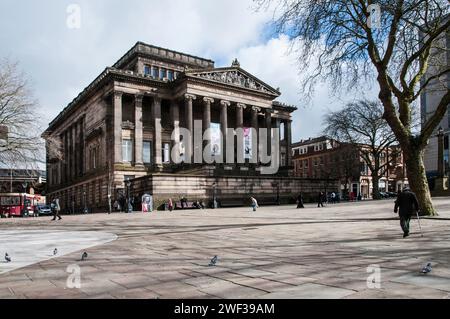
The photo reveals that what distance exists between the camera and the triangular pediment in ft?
194

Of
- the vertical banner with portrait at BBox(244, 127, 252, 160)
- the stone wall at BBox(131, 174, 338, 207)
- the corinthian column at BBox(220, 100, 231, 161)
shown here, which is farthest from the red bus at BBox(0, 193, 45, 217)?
the vertical banner with portrait at BBox(244, 127, 252, 160)

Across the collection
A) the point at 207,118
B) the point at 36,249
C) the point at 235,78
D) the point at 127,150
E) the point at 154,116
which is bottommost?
the point at 36,249

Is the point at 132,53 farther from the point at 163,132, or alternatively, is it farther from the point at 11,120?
the point at 11,120

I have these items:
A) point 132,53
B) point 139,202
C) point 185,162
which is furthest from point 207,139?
point 132,53

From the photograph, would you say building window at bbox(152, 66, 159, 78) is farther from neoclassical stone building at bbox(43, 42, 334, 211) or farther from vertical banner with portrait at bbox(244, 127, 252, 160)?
vertical banner with portrait at bbox(244, 127, 252, 160)

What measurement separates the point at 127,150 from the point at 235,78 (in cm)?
2006

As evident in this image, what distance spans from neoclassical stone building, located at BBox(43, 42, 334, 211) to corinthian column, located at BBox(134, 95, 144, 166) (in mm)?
140

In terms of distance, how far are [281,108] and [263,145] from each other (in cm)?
977

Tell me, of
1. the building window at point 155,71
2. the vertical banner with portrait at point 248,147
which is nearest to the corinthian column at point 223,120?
the vertical banner with portrait at point 248,147

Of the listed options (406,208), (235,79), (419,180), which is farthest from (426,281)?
(235,79)

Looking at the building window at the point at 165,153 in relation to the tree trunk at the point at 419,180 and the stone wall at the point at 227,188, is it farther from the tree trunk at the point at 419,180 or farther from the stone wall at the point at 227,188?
the tree trunk at the point at 419,180

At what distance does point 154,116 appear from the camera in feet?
196

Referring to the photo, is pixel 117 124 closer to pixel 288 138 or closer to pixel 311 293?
pixel 288 138

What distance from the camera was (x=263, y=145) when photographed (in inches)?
2753
